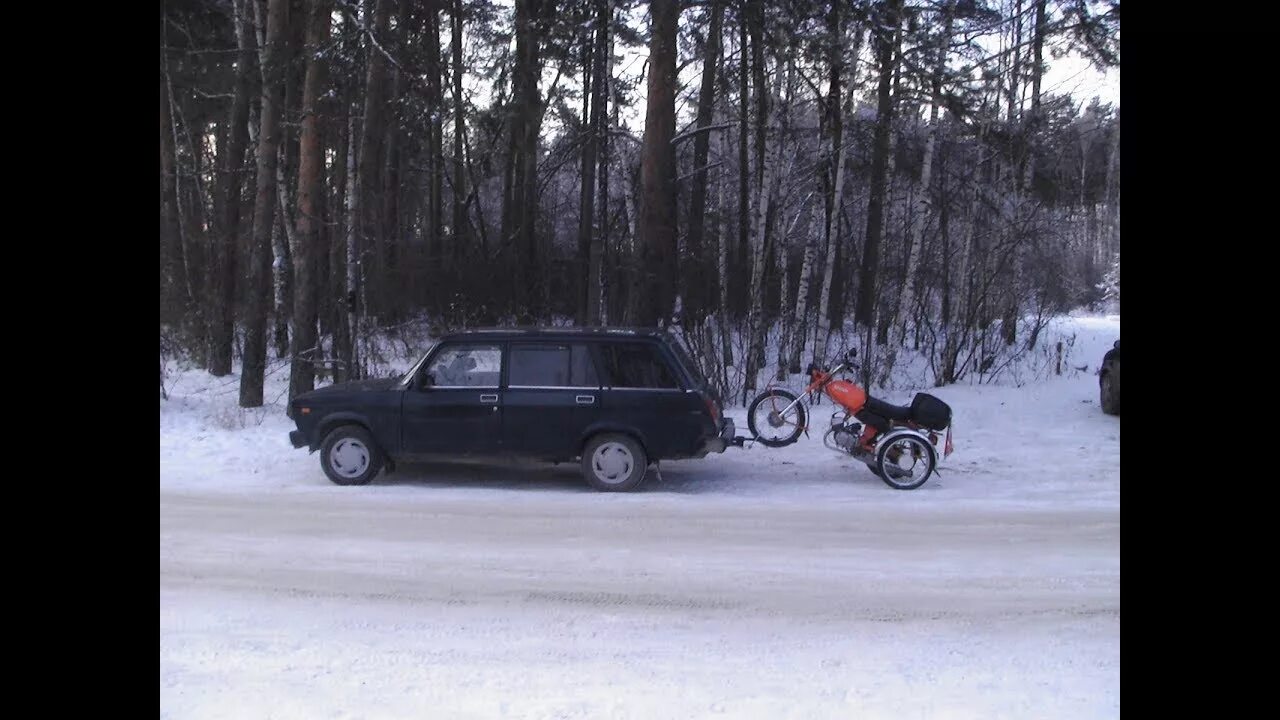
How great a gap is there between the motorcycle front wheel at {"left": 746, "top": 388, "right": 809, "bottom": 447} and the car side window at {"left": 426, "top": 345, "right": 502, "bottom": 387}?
3180 millimetres

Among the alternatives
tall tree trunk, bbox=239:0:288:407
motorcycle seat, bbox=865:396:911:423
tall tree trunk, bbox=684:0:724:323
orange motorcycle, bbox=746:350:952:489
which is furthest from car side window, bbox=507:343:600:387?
tall tree trunk, bbox=684:0:724:323

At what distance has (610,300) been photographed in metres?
20.0

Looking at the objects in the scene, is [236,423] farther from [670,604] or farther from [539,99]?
[670,604]

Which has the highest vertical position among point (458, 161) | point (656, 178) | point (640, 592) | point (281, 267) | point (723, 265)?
point (458, 161)

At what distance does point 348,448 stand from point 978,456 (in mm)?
7327

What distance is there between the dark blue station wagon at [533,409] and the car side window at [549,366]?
0.4 inches

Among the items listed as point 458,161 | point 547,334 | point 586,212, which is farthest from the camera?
point 458,161

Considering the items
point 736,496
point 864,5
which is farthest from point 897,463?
point 864,5

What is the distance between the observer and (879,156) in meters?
21.2

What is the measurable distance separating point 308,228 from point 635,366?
285 inches

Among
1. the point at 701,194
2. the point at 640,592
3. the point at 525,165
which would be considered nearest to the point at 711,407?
the point at 640,592

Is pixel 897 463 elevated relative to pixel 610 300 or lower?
lower

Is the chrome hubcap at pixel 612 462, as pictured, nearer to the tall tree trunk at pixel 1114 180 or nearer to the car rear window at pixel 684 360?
the car rear window at pixel 684 360

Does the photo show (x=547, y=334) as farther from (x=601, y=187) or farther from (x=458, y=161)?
(x=458, y=161)
